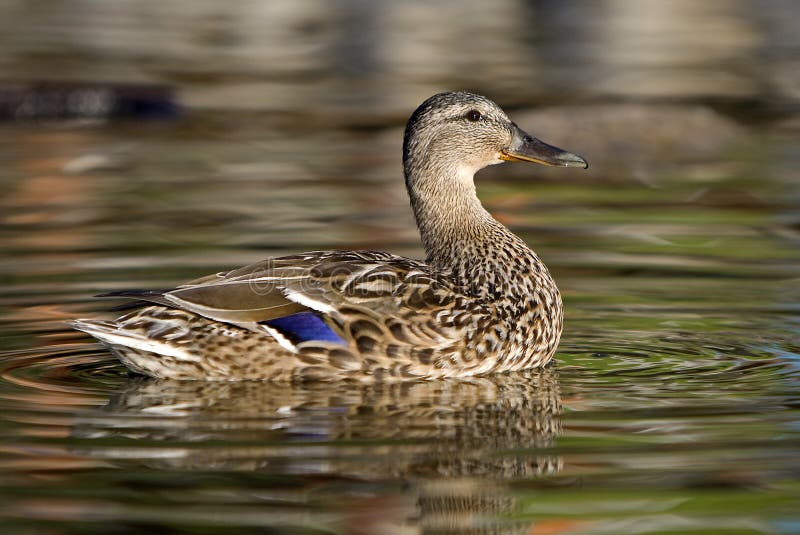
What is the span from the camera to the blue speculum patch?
812cm

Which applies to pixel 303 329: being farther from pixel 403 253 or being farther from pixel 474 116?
pixel 403 253

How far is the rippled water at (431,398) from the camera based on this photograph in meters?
5.93

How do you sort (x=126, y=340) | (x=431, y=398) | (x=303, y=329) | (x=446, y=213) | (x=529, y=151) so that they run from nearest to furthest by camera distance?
1. (x=431, y=398)
2. (x=126, y=340)
3. (x=303, y=329)
4. (x=446, y=213)
5. (x=529, y=151)

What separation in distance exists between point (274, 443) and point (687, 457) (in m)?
1.70

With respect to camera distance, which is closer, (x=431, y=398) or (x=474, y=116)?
(x=431, y=398)

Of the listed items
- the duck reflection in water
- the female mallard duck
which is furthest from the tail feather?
the duck reflection in water

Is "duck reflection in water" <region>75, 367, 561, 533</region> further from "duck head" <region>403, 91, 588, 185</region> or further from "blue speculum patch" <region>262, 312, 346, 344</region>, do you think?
"duck head" <region>403, 91, 588, 185</region>

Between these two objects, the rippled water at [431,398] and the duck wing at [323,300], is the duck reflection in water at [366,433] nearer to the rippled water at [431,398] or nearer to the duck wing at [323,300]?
the rippled water at [431,398]

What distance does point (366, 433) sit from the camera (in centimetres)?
700

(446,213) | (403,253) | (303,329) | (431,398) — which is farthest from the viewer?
(403,253)

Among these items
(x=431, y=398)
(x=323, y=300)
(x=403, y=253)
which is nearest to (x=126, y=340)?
(x=323, y=300)

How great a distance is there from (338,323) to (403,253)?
3.47 metres

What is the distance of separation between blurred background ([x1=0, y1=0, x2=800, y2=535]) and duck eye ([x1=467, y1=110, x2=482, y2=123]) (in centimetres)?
136

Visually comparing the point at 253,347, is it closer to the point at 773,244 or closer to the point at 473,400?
the point at 473,400
